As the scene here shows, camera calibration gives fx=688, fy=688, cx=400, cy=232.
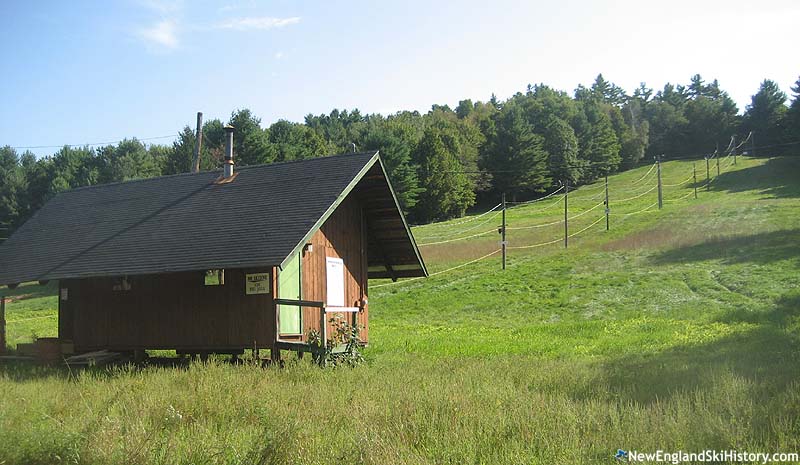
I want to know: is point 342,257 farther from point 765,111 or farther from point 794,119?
point 765,111

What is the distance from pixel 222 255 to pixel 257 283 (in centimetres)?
134

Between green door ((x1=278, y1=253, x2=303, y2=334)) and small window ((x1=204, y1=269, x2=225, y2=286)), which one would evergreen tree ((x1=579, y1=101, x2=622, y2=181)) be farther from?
small window ((x1=204, y1=269, x2=225, y2=286))

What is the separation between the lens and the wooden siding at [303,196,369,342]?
17.5 meters

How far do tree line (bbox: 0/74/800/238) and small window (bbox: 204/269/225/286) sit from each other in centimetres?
3486

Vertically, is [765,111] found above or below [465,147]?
above

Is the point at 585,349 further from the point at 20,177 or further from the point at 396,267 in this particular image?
the point at 20,177

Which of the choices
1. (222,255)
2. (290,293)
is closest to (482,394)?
(222,255)

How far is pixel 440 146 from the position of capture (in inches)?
3147

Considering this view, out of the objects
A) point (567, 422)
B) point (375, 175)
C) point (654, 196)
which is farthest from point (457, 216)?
point (567, 422)

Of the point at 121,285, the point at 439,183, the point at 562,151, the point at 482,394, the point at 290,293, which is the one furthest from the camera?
the point at 562,151

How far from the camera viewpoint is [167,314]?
17.4 meters

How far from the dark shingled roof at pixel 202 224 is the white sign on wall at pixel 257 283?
3.40ft

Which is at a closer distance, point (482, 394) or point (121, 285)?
point (482, 394)

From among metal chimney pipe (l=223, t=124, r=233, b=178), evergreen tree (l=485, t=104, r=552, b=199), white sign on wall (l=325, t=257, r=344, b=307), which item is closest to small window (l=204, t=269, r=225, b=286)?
white sign on wall (l=325, t=257, r=344, b=307)
